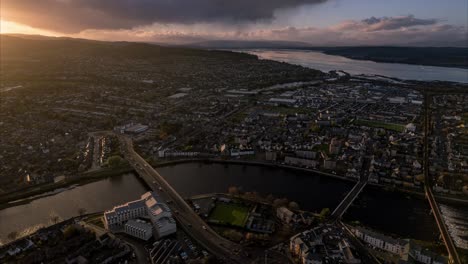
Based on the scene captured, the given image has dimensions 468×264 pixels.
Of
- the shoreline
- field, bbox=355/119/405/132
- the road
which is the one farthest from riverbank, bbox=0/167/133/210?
field, bbox=355/119/405/132

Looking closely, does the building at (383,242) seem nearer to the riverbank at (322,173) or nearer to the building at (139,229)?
the riverbank at (322,173)

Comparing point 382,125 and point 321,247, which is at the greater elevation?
point 382,125

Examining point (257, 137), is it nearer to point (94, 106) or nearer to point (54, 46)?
point (94, 106)

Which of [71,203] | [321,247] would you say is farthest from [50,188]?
[321,247]

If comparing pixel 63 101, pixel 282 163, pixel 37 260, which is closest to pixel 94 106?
pixel 63 101

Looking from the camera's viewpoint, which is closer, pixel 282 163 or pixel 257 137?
pixel 282 163

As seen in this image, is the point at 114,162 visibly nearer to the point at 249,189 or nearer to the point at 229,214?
the point at 249,189

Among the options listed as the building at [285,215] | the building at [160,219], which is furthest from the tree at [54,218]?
the building at [285,215]
